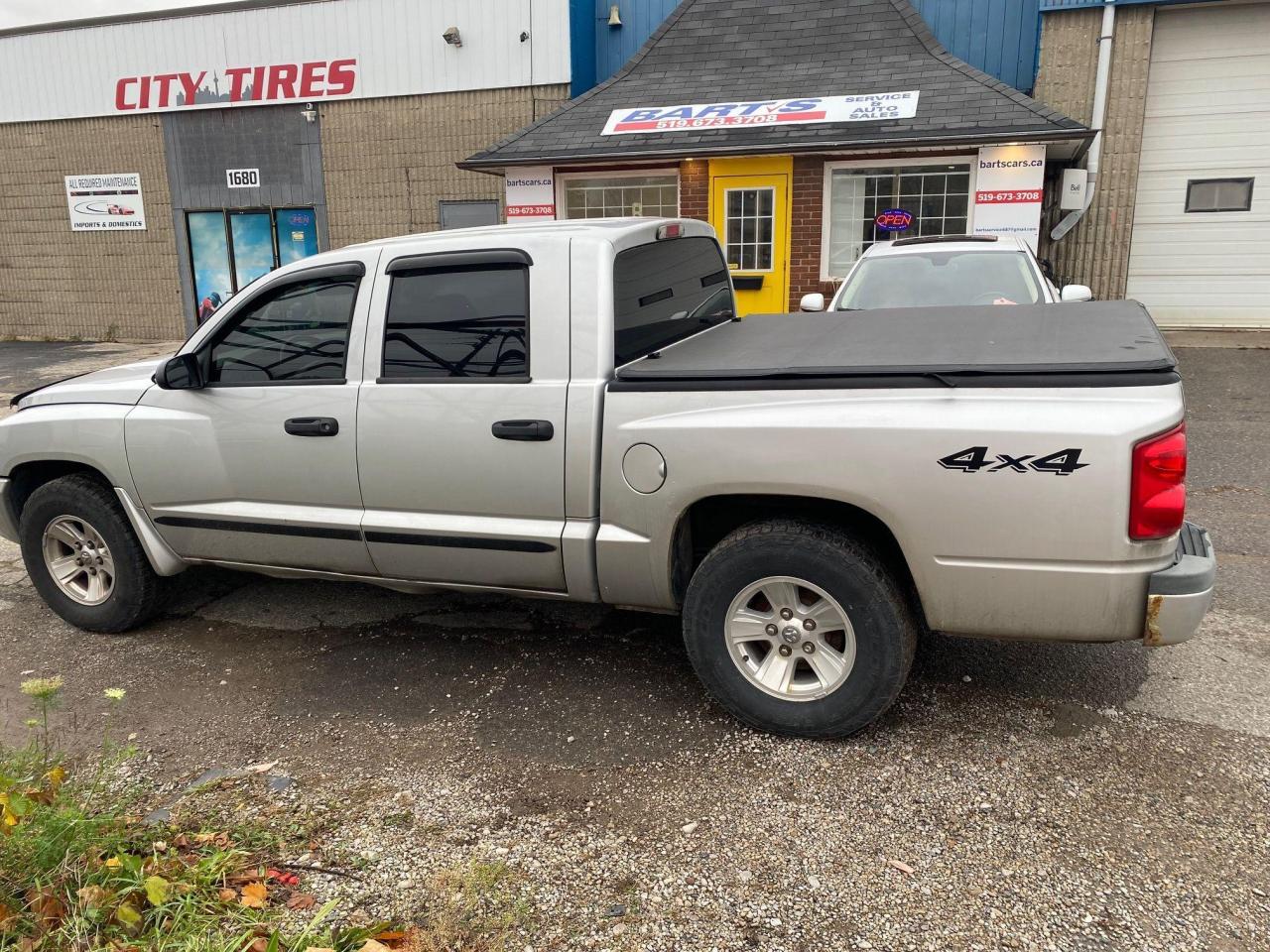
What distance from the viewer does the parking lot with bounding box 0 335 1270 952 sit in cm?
267

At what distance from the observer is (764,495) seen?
3.57 metres

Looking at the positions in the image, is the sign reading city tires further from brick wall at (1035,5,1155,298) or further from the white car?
the white car

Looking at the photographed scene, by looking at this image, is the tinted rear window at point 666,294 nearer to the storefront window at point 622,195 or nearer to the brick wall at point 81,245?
the storefront window at point 622,195

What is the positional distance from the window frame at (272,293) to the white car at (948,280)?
3.95 meters

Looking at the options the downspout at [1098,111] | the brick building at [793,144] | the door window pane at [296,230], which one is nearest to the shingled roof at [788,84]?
the brick building at [793,144]

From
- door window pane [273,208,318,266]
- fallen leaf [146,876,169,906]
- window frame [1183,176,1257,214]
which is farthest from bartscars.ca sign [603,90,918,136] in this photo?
fallen leaf [146,876,169,906]

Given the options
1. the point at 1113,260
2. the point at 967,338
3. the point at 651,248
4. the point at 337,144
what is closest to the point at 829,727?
the point at 967,338

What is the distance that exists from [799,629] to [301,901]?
1.84 metres

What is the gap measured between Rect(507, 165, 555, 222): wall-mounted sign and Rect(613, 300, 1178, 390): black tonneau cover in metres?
9.84

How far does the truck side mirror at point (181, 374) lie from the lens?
425cm

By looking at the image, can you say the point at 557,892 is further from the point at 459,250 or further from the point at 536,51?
the point at 536,51

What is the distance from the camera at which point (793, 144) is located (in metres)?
11.9

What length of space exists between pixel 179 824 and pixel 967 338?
10.8 ft

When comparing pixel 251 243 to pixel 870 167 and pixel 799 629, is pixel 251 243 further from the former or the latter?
pixel 799 629
